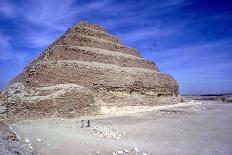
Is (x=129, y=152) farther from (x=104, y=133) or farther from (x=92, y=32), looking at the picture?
→ (x=92, y=32)

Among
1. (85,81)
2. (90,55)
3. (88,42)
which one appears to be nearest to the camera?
(85,81)

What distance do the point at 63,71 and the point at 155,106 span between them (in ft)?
41.0

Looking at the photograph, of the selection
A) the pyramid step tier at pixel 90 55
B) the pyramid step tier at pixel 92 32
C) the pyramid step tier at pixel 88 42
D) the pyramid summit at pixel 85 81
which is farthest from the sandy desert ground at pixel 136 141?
the pyramid step tier at pixel 92 32

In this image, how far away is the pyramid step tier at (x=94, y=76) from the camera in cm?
2644

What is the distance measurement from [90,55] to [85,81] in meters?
4.65

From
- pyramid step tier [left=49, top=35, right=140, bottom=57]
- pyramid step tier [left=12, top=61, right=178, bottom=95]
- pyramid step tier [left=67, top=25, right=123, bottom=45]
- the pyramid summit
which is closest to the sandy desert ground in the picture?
the pyramid summit

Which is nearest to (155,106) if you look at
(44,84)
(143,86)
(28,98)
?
(143,86)

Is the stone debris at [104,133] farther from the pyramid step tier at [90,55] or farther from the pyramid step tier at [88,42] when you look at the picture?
the pyramid step tier at [88,42]

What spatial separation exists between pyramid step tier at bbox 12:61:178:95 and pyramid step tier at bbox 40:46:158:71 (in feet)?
3.33

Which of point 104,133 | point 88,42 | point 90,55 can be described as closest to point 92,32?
point 88,42

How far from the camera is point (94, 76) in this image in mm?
29797

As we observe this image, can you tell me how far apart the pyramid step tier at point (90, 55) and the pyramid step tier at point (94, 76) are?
1.02 meters

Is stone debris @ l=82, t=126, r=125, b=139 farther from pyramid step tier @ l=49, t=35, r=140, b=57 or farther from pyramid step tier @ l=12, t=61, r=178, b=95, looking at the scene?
pyramid step tier @ l=49, t=35, r=140, b=57

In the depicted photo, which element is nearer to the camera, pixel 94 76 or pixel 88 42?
pixel 94 76
